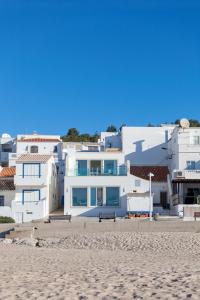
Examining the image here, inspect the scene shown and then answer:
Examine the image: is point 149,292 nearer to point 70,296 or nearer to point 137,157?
point 70,296

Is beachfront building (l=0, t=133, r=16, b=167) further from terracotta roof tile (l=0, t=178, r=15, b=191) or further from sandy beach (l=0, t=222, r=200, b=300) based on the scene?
sandy beach (l=0, t=222, r=200, b=300)

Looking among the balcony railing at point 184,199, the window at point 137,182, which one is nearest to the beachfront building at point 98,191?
the window at point 137,182

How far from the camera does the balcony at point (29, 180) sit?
4147 centimetres

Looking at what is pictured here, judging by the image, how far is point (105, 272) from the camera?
14609mm

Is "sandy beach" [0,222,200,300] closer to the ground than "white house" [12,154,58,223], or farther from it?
closer to the ground

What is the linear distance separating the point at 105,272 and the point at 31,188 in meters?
27.6

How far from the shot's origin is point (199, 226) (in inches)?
1246

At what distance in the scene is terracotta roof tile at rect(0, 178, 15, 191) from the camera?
42141 millimetres

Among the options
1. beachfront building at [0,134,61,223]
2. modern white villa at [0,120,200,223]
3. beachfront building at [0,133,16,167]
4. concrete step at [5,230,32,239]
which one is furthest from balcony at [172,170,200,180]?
beachfront building at [0,133,16,167]

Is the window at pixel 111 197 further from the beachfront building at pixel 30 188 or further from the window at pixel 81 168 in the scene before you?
the beachfront building at pixel 30 188

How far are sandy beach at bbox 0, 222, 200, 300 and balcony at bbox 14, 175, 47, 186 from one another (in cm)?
1289

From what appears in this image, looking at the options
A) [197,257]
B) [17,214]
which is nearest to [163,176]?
[17,214]

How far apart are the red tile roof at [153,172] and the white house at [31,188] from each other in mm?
9902

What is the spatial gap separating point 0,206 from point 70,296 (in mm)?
31779
